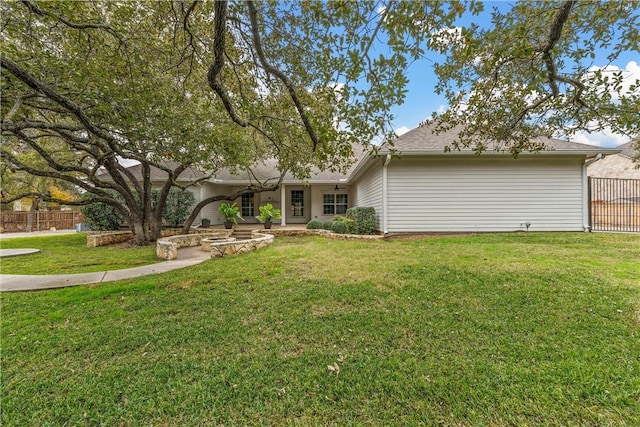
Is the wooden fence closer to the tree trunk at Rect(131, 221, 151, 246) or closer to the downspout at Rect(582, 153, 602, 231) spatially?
the tree trunk at Rect(131, 221, 151, 246)

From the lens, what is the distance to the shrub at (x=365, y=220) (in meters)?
10.4

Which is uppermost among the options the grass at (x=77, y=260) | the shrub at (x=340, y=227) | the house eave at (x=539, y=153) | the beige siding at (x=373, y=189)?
the house eave at (x=539, y=153)

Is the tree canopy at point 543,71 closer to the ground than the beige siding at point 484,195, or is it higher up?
higher up

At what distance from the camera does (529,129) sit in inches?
206

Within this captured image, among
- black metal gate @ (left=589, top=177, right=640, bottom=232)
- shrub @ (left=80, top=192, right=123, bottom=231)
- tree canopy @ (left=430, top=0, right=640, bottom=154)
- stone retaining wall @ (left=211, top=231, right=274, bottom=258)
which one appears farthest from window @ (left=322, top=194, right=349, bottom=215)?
tree canopy @ (left=430, top=0, right=640, bottom=154)

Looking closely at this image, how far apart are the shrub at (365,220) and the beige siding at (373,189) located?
196mm

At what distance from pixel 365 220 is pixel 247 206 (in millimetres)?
9393

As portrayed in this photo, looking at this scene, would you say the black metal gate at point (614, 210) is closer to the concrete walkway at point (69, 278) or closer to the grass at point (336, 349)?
the grass at point (336, 349)

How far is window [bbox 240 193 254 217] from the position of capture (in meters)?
17.1

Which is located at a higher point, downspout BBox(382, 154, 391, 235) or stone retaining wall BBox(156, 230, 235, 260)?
downspout BBox(382, 154, 391, 235)

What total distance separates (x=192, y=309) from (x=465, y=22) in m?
5.83

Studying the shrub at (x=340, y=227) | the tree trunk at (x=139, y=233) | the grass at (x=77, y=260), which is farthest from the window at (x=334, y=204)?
the grass at (x=77, y=260)

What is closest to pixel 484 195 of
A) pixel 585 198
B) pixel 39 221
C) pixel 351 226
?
pixel 585 198

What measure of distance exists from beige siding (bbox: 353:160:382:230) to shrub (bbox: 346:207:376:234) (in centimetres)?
→ 20
